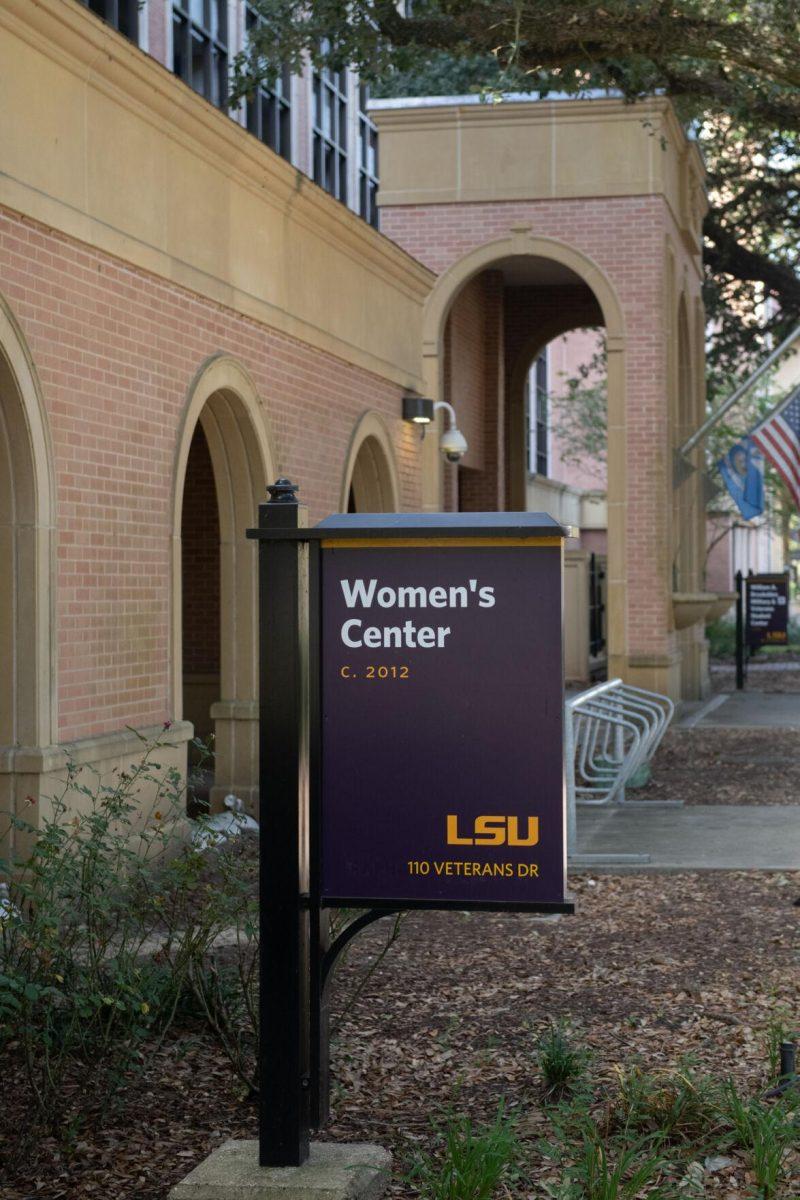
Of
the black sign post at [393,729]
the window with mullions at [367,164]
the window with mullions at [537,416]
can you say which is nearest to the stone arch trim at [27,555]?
the black sign post at [393,729]

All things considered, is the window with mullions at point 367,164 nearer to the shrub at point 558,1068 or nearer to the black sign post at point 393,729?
the shrub at point 558,1068

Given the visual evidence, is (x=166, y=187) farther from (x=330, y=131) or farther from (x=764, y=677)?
(x=764, y=677)

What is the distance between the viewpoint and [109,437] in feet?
31.7

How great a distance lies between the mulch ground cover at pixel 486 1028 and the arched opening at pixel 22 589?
81.3 inches

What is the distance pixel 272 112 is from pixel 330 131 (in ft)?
7.81

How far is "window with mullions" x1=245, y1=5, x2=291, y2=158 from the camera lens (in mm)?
16688

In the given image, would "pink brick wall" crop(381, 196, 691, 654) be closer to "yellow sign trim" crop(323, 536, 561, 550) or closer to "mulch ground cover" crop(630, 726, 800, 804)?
"mulch ground cover" crop(630, 726, 800, 804)

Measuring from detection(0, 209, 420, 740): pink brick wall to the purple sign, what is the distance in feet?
14.9

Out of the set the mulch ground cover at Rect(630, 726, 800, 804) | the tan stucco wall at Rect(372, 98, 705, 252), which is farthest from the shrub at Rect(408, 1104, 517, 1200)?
the tan stucco wall at Rect(372, 98, 705, 252)

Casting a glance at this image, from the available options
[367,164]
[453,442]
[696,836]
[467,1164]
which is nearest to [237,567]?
→ [696,836]

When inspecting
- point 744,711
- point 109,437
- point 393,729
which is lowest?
point 744,711

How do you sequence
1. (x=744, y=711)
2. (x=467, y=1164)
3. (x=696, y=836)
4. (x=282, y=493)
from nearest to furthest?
(x=467, y=1164) → (x=282, y=493) → (x=696, y=836) → (x=744, y=711)

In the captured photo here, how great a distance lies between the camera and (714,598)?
22.6 meters

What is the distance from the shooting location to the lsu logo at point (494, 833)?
4.49m
